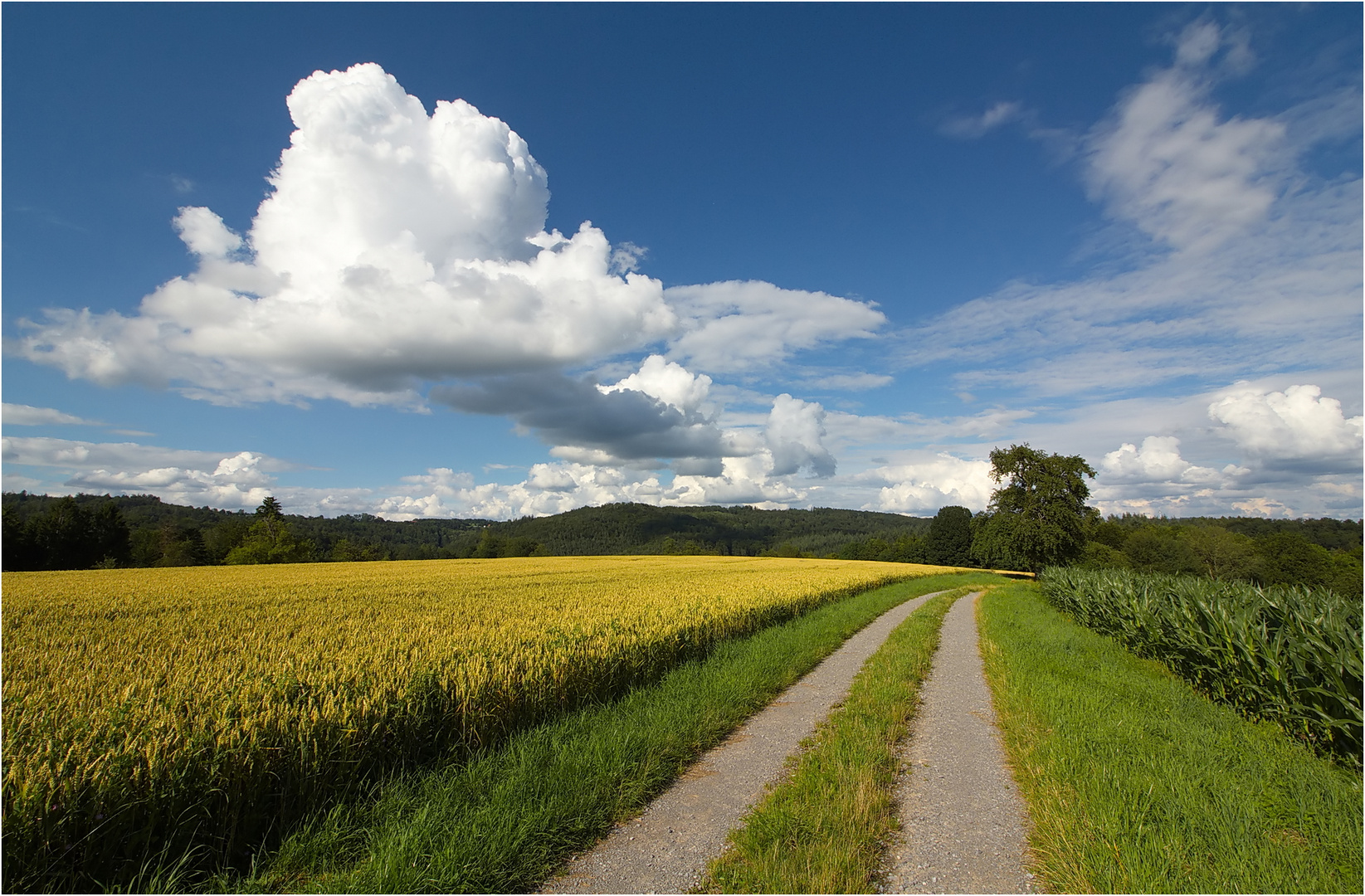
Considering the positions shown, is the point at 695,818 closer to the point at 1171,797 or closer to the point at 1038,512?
the point at 1171,797

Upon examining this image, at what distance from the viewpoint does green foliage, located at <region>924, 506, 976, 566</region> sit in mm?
85125

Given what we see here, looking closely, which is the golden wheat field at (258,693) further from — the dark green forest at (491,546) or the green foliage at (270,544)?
the green foliage at (270,544)

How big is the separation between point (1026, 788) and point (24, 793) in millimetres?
7712

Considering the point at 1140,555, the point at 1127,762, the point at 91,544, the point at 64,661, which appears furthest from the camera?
the point at 1140,555

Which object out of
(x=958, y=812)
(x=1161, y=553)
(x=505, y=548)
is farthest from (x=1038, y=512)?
(x=505, y=548)

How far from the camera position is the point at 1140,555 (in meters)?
77.8

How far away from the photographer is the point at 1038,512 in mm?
48125

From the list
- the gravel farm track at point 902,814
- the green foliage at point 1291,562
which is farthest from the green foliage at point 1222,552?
the gravel farm track at point 902,814

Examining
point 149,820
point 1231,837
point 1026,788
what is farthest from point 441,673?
point 1231,837

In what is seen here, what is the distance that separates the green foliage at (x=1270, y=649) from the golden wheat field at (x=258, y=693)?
913 cm

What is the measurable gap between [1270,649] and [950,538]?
8634 centimetres

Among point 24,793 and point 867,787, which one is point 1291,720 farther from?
point 24,793

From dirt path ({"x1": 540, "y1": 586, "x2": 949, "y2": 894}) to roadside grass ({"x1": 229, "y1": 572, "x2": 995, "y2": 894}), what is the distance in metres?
0.19

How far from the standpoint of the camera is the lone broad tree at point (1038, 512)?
46781 millimetres
